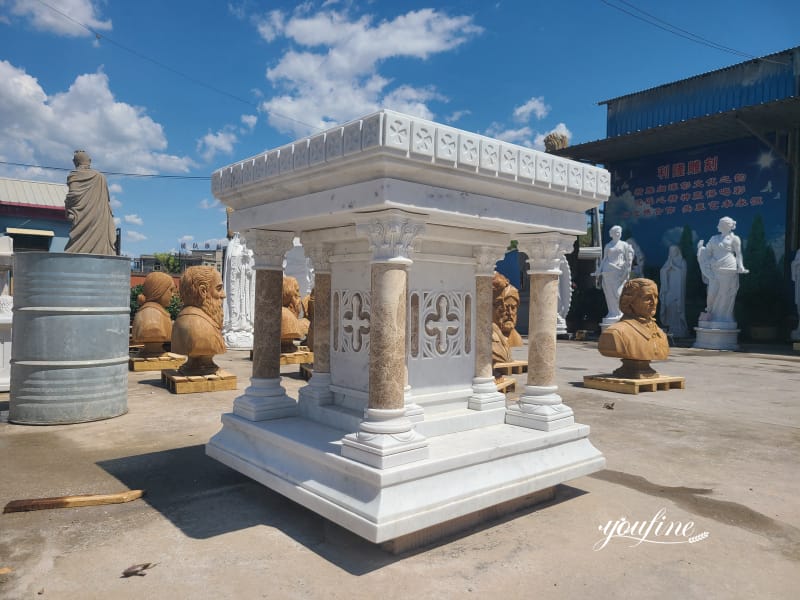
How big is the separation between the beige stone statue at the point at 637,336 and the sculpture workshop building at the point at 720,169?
10.8 metres

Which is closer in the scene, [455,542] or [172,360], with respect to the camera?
[455,542]

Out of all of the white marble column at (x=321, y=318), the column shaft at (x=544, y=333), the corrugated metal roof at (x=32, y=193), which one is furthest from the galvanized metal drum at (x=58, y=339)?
the corrugated metal roof at (x=32, y=193)

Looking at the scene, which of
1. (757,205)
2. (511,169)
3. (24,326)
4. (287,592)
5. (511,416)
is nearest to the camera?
(287,592)

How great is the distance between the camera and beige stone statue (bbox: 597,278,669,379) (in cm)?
909

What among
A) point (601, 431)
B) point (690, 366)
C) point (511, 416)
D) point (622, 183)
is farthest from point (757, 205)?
point (511, 416)

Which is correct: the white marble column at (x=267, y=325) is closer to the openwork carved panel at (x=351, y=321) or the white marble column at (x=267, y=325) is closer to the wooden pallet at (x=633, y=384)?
the openwork carved panel at (x=351, y=321)

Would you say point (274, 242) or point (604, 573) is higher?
point (274, 242)

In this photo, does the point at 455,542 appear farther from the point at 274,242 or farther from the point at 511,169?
the point at 274,242

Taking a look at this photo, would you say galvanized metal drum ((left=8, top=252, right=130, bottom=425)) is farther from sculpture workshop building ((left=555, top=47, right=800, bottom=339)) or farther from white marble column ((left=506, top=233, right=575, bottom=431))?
sculpture workshop building ((left=555, top=47, right=800, bottom=339))

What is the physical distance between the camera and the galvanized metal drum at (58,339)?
239 inches

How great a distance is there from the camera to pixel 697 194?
65.4 ft

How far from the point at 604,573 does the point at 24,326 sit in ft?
20.1

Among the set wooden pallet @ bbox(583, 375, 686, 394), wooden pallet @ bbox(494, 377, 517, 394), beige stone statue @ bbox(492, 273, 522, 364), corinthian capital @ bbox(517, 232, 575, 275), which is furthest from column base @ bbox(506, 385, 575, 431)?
wooden pallet @ bbox(583, 375, 686, 394)

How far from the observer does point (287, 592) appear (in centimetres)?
285
